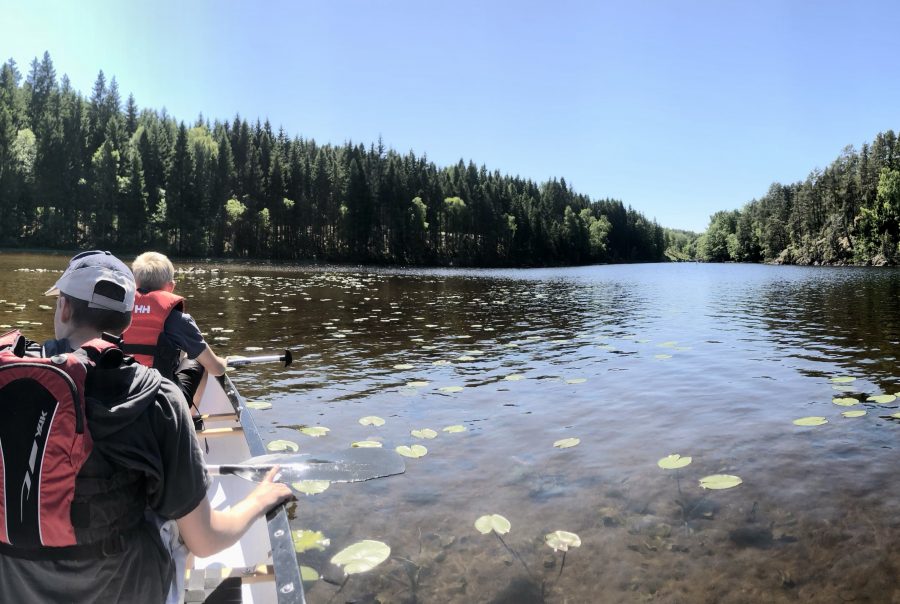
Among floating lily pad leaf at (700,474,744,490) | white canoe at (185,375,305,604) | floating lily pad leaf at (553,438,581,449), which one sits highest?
white canoe at (185,375,305,604)

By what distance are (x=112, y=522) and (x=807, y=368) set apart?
13327 millimetres

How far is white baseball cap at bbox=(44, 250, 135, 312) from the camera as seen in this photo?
2207 mm

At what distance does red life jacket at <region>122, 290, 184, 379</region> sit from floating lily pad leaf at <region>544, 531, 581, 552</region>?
3944 millimetres

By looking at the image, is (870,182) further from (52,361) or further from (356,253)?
(52,361)

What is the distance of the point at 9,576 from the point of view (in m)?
2.05

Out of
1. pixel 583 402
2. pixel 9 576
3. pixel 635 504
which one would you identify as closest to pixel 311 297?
pixel 583 402

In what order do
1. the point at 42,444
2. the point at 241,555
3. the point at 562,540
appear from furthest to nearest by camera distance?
the point at 562,540, the point at 241,555, the point at 42,444

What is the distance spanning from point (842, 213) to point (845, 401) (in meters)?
130

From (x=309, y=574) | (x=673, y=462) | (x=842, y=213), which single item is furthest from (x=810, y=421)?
(x=842, y=213)

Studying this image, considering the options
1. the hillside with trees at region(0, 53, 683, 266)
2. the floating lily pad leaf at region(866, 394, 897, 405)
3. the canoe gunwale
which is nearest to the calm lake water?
the floating lily pad leaf at region(866, 394, 897, 405)

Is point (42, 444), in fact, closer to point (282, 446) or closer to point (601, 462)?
point (282, 446)

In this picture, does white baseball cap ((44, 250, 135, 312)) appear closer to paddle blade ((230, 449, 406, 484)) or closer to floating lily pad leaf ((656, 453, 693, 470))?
paddle blade ((230, 449, 406, 484))

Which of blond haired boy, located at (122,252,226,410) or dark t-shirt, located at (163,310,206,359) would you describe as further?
dark t-shirt, located at (163,310,206,359)

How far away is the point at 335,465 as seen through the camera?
416 cm
